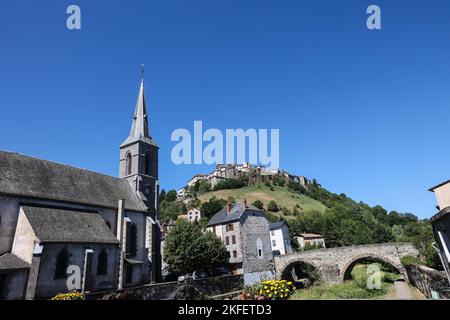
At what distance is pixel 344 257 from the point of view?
1340 inches

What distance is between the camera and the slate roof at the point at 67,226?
68.9 feet

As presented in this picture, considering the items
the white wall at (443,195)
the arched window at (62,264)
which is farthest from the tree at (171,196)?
the white wall at (443,195)

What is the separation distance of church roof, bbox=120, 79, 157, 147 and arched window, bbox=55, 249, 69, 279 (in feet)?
55.3

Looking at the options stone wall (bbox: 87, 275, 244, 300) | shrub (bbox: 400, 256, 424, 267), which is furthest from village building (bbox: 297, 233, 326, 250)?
stone wall (bbox: 87, 275, 244, 300)

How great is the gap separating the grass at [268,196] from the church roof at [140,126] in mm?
71765

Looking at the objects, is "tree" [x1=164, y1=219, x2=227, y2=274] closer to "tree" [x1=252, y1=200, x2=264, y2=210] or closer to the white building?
A: the white building

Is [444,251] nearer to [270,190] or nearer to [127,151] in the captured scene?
[127,151]

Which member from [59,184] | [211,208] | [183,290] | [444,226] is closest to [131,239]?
[59,184]

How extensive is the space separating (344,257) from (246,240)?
1238 centimetres

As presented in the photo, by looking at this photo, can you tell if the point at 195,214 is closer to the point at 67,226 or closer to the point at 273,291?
the point at 67,226

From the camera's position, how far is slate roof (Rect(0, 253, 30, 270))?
18484 mm

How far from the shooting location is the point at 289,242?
59125 millimetres
